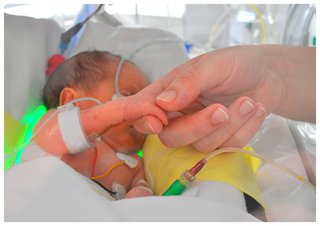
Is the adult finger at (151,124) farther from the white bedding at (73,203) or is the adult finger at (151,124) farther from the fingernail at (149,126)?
the white bedding at (73,203)

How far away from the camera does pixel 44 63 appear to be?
1.19 meters

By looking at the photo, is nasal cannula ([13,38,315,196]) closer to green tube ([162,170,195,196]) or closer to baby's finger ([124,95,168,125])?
green tube ([162,170,195,196])

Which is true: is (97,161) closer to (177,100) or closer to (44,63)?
(177,100)

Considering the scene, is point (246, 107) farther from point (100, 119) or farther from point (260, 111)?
point (100, 119)

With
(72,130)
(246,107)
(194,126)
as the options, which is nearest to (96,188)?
(72,130)

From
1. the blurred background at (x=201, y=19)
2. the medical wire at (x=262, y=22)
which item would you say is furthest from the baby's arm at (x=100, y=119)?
the medical wire at (x=262, y=22)

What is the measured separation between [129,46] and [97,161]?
0.54m

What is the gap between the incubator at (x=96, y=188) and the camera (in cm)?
53

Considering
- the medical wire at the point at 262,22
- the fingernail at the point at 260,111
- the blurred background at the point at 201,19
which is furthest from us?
the medical wire at the point at 262,22

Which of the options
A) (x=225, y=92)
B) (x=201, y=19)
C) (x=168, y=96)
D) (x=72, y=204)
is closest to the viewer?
(x=72, y=204)

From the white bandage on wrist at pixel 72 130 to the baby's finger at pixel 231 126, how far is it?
0.83ft

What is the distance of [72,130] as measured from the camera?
75cm

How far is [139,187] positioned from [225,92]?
0.30 metres

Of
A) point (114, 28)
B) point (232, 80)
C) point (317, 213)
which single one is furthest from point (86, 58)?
point (317, 213)
